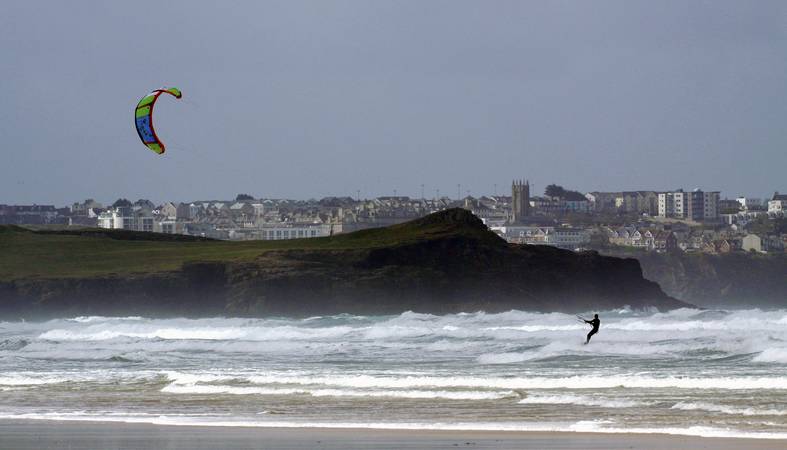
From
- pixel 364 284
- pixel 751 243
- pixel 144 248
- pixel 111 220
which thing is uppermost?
pixel 111 220

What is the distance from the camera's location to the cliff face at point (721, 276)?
12376 centimetres

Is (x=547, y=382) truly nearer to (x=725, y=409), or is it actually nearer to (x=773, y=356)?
(x=725, y=409)

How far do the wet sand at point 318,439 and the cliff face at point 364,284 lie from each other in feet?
124

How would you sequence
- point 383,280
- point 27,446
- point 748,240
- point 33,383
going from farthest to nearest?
point 748,240 → point 383,280 → point 33,383 → point 27,446

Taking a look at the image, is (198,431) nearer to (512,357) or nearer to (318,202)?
(512,357)

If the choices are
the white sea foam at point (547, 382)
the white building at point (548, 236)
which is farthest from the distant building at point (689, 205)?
the white sea foam at point (547, 382)

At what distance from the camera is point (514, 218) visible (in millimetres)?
166625

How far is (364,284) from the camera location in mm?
57188

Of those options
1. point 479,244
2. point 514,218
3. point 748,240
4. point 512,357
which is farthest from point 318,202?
point 512,357

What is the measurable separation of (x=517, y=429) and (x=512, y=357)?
1018 centimetres

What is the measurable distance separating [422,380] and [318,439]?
19.6 feet

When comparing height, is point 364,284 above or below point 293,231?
below

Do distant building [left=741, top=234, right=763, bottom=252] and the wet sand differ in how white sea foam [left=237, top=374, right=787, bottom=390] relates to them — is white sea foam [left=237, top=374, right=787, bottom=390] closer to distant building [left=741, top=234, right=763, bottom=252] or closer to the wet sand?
the wet sand

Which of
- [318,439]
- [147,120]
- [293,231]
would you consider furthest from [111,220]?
→ [318,439]
